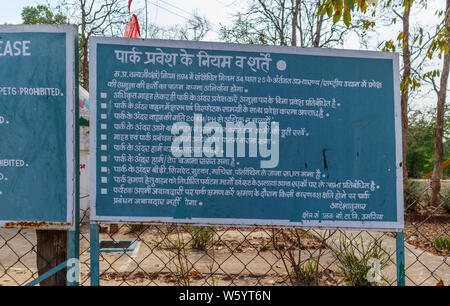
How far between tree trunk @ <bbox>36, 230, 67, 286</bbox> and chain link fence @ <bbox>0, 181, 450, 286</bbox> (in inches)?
21.3

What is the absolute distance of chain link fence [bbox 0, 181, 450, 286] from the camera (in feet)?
10.6

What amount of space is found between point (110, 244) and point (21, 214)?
14.9 ft

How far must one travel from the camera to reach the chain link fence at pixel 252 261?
3234 millimetres

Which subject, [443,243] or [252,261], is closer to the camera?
[252,261]

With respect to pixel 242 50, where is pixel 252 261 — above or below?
below

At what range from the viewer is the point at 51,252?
2.01 meters

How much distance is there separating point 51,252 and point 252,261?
3.46 m

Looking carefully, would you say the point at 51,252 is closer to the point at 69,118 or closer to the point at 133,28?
the point at 69,118

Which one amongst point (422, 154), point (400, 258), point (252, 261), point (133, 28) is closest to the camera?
point (400, 258)

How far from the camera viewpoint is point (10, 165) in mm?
1896

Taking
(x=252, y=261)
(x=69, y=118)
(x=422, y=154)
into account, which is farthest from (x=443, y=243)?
(x=422, y=154)

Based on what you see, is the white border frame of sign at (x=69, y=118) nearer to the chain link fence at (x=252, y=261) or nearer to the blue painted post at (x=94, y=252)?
the blue painted post at (x=94, y=252)

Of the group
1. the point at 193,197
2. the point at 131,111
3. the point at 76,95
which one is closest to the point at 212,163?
the point at 193,197
